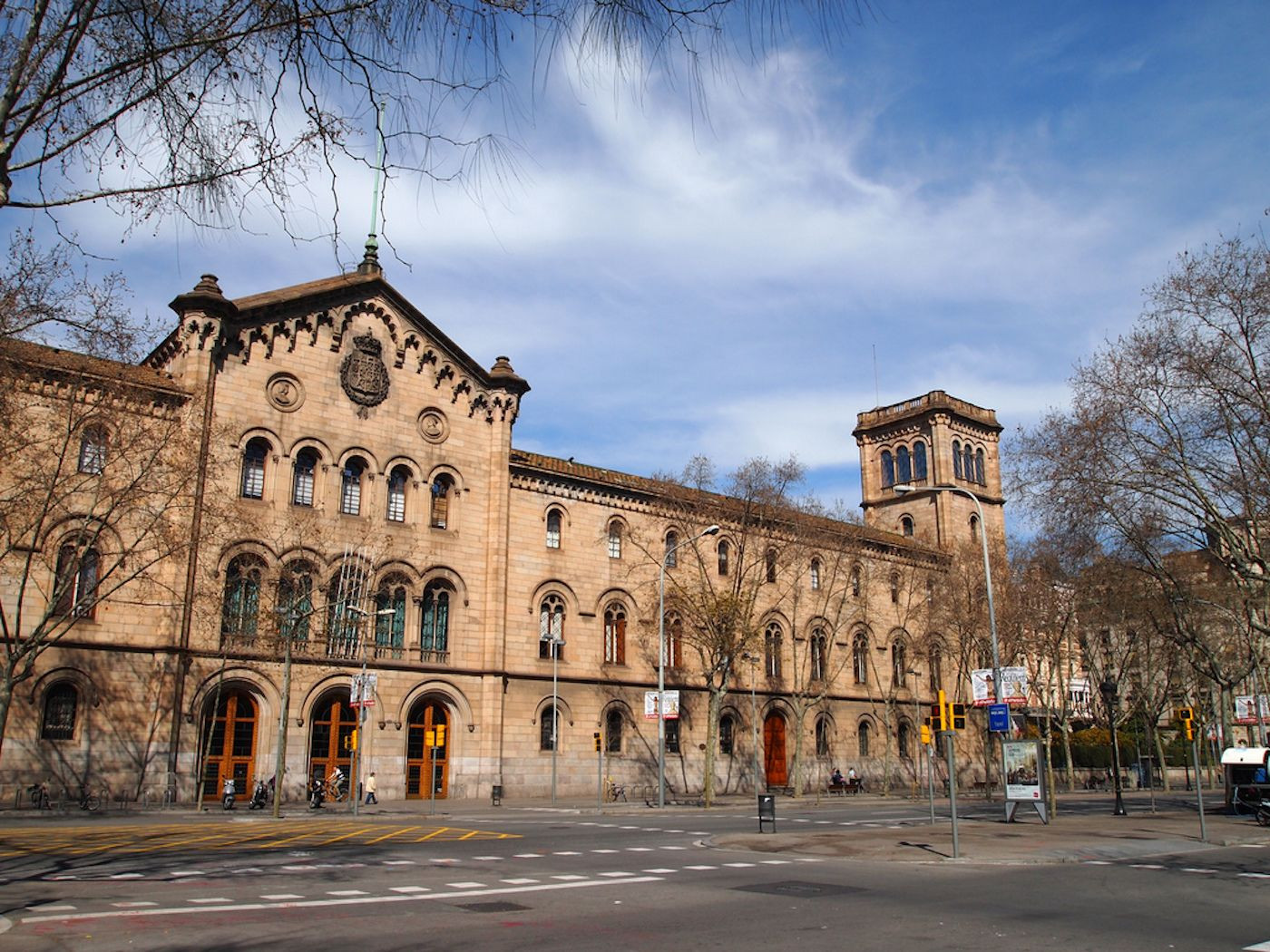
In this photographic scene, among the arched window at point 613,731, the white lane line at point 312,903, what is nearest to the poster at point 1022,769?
the white lane line at point 312,903

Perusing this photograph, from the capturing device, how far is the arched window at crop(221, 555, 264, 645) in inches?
1398

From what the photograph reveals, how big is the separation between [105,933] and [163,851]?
9.64m

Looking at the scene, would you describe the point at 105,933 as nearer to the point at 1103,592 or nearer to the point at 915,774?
the point at 1103,592

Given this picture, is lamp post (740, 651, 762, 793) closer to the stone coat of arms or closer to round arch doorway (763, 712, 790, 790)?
round arch doorway (763, 712, 790, 790)

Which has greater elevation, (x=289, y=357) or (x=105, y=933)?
(x=289, y=357)

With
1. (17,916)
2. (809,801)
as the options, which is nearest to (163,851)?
(17,916)

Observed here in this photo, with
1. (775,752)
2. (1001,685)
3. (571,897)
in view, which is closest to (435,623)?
(775,752)

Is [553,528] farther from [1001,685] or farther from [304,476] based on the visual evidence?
[1001,685]

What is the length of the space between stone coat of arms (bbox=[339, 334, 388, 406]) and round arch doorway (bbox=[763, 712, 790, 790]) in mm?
25904

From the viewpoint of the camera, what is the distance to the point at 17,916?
11180mm

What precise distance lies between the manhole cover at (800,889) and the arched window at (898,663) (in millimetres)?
45806

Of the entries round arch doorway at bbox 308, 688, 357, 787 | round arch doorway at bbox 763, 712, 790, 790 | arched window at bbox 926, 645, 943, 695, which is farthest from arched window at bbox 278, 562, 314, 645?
arched window at bbox 926, 645, 943, 695

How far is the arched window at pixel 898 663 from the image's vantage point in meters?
59.8

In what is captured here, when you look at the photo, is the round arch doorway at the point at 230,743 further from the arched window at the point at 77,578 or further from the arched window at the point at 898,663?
the arched window at the point at 898,663
